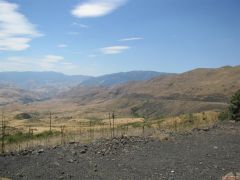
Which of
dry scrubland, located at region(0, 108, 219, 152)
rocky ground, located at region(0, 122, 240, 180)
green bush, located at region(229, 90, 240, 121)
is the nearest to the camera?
rocky ground, located at region(0, 122, 240, 180)

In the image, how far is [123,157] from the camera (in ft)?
60.5

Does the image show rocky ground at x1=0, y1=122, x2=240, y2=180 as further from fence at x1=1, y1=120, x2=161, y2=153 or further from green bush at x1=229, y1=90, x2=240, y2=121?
green bush at x1=229, y1=90, x2=240, y2=121

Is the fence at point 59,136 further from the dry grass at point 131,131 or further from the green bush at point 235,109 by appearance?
the green bush at point 235,109

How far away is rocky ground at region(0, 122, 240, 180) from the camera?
1545 centimetres

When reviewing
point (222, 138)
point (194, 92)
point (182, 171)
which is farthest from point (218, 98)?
→ point (182, 171)

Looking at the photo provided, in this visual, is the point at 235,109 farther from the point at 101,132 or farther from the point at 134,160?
the point at 134,160

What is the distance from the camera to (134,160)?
17734 millimetres

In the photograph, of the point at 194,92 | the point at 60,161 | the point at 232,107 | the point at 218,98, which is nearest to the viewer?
the point at 60,161

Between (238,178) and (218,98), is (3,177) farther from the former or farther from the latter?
(218,98)

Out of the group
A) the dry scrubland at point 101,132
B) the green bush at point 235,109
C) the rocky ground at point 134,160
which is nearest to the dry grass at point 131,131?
the dry scrubland at point 101,132

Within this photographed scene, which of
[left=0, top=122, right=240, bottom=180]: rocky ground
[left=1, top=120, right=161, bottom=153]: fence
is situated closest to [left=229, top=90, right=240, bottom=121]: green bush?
[left=1, top=120, right=161, bottom=153]: fence

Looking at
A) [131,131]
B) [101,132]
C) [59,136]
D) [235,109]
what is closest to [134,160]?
[131,131]

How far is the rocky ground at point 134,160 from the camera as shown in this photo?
15.4 meters

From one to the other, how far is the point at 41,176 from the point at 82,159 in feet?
9.48
